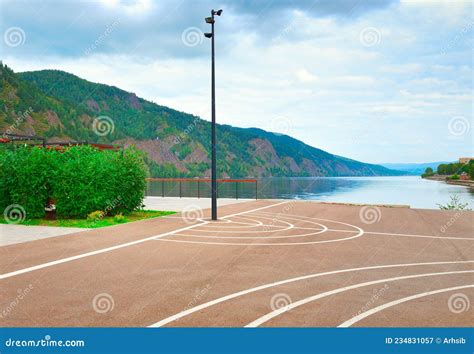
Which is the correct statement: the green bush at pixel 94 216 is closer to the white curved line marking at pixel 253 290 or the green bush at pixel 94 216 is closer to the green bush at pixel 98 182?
the green bush at pixel 98 182

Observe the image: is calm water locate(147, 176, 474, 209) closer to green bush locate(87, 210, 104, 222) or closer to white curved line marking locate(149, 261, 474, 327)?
green bush locate(87, 210, 104, 222)

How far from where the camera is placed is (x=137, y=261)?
9.61m

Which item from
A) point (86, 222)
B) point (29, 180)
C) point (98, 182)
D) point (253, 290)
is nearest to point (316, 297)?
point (253, 290)

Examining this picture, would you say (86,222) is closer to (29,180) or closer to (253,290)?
(29,180)

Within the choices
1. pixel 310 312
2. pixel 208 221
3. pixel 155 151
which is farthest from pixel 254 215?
pixel 155 151

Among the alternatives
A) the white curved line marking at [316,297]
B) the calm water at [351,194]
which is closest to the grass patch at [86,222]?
the white curved line marking at [316,297]

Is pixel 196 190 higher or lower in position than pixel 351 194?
higher

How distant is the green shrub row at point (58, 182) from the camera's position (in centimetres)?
1678

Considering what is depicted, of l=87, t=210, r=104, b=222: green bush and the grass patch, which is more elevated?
l=87, t=210, r=104, b=222: green bush

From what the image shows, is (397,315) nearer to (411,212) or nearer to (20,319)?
(20,319)

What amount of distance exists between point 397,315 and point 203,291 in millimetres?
3088

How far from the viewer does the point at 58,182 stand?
16875 mm

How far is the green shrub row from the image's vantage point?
1678 cm

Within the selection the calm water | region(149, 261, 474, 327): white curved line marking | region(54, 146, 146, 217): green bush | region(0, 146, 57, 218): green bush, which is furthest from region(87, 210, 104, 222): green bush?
the calm water
